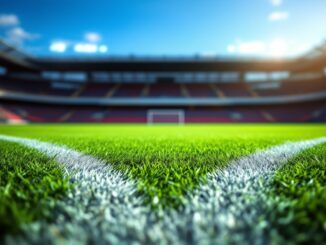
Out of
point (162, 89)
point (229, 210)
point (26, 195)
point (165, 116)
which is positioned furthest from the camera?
point (162, 89)

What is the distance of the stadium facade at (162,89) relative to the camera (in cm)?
3281

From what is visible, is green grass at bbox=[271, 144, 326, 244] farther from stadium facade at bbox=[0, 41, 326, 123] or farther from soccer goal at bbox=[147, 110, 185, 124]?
soccer goal at bbox=[147, 110, 185, 124]

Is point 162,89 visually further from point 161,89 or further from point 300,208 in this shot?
point 300,208

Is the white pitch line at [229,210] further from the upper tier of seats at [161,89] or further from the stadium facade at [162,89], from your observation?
the upper tier of seats at [161,89]

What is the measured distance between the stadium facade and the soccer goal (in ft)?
0.46

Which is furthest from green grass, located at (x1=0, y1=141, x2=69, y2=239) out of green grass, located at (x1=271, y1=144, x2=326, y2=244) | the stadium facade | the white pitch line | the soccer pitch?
the stadium facade

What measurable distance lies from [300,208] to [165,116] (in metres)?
35.2

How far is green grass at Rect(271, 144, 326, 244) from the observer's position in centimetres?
83

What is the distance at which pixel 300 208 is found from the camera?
100 centimetres

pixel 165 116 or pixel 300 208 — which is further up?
pixel 165 116

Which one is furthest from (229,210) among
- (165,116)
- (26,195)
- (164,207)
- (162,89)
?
(162,89)

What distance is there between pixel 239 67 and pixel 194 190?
36.2m

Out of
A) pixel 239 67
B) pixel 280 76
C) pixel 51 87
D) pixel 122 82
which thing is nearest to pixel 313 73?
pixel 280 76

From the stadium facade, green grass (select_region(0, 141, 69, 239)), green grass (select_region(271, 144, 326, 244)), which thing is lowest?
green grass (select_region(271, 144, 326, 244))
